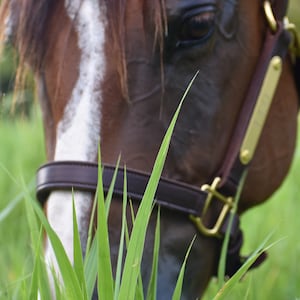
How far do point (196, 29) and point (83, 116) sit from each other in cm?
25

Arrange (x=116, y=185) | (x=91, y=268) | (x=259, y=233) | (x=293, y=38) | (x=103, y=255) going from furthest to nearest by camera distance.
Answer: (x=259, y=233) → (x=293, y=38) → (x=116, y=185) → (x=91, y=268) → (x=103, y=255)

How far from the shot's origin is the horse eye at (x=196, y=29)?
4.09 feet

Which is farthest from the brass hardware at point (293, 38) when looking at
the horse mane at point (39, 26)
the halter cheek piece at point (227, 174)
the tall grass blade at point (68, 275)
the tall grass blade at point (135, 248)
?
the tall grass blade at point (68, 275)

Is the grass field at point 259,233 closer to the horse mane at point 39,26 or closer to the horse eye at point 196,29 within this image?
the horse mane at point 39,26

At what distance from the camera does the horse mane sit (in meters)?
1.21

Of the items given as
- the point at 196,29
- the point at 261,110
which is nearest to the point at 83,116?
the point at 196,29

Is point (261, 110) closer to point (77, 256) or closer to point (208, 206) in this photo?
point (208, 206)

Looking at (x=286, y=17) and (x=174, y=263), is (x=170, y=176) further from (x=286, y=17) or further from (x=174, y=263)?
(x=286, y=17)

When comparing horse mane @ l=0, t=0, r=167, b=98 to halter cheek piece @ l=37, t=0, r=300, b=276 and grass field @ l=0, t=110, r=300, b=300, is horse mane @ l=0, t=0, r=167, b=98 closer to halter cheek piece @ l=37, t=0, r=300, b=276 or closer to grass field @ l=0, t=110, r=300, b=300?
halter cheek piece @ l=37, t=0, r=300, b=276

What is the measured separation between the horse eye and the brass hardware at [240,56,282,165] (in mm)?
170

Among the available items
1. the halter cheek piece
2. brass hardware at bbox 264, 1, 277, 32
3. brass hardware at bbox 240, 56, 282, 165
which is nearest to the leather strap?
the halter cheek piece

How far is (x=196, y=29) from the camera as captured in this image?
1252 millimetres

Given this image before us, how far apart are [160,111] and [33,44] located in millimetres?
261

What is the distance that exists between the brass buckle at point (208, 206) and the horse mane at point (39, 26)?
236 millimetres
